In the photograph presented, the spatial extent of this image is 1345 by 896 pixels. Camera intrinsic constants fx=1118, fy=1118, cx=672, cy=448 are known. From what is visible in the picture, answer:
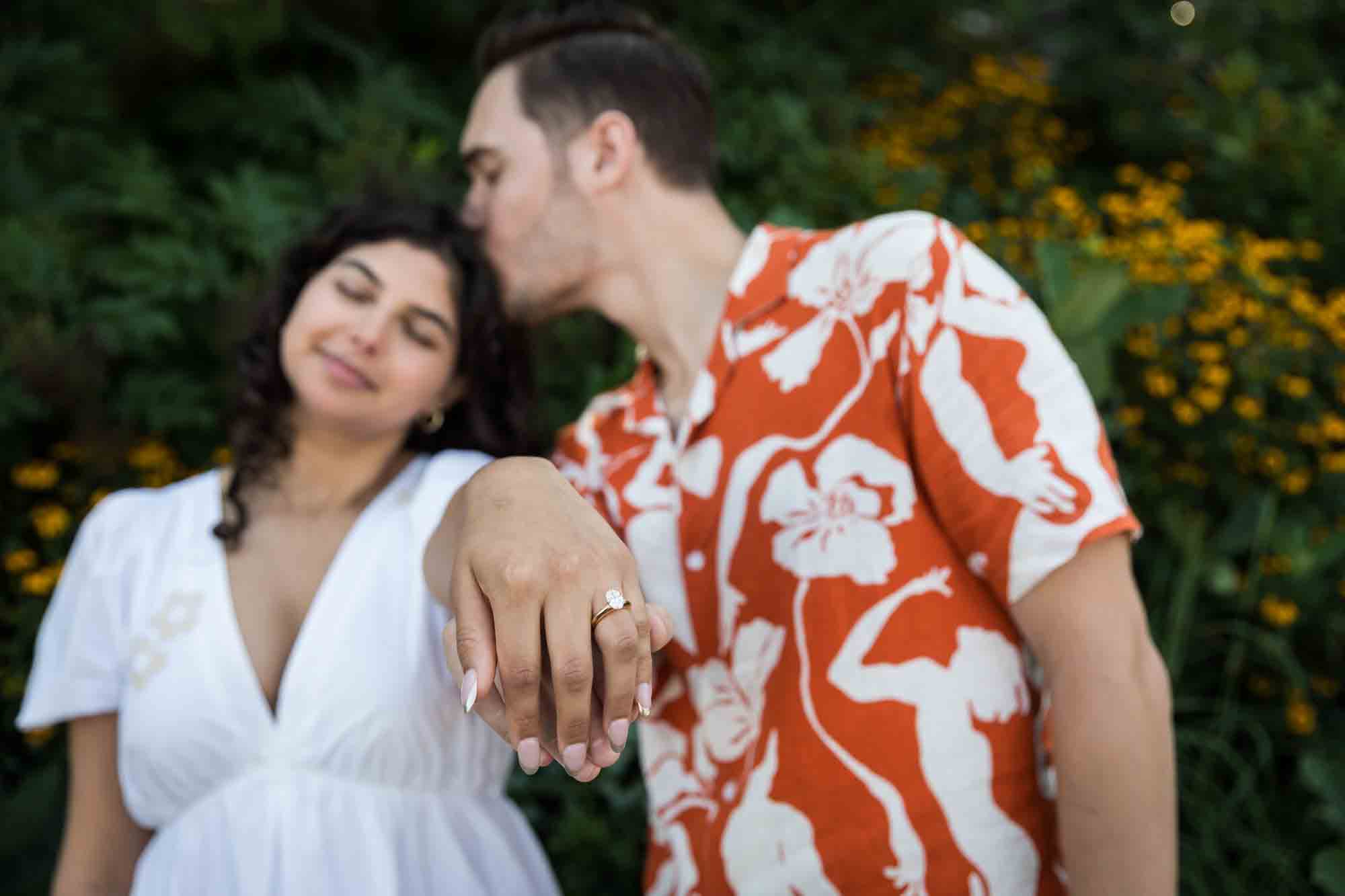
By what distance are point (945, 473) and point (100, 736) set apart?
1.21 m

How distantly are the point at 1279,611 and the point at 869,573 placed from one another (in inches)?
51.1

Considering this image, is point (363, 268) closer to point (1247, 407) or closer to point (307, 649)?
point (307, 649)

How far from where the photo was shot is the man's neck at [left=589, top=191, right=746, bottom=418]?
1645 mm

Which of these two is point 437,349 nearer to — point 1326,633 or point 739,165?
point 739,165

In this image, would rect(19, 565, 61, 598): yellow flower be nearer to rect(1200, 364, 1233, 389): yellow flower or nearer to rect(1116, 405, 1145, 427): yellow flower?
rect(1116, 405, 1145, 427): yellow flower

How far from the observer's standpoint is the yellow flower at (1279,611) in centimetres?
218

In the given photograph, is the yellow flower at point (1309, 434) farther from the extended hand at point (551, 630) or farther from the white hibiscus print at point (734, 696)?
the extended hand at point (551, 630)

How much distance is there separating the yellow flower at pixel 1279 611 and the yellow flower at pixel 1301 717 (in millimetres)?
156

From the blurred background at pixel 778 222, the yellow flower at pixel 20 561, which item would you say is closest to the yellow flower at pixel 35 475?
the blurred background at pixel 778 222

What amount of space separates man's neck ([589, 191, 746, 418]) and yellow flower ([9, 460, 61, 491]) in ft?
3.79

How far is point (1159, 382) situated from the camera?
234 centimetres

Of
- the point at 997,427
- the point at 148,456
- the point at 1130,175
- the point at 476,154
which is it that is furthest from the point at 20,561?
the point at 1130,175

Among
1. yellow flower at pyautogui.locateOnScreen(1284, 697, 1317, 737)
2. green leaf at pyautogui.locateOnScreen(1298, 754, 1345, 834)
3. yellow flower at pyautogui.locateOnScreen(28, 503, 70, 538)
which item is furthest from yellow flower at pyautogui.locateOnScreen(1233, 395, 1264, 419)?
yellow flower at pyautogui.locateOnScreen(28, 503, 70, 538)

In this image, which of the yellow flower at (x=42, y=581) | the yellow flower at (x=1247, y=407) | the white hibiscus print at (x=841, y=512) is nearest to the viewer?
the white hibiscus print at (x=841, y=512)
